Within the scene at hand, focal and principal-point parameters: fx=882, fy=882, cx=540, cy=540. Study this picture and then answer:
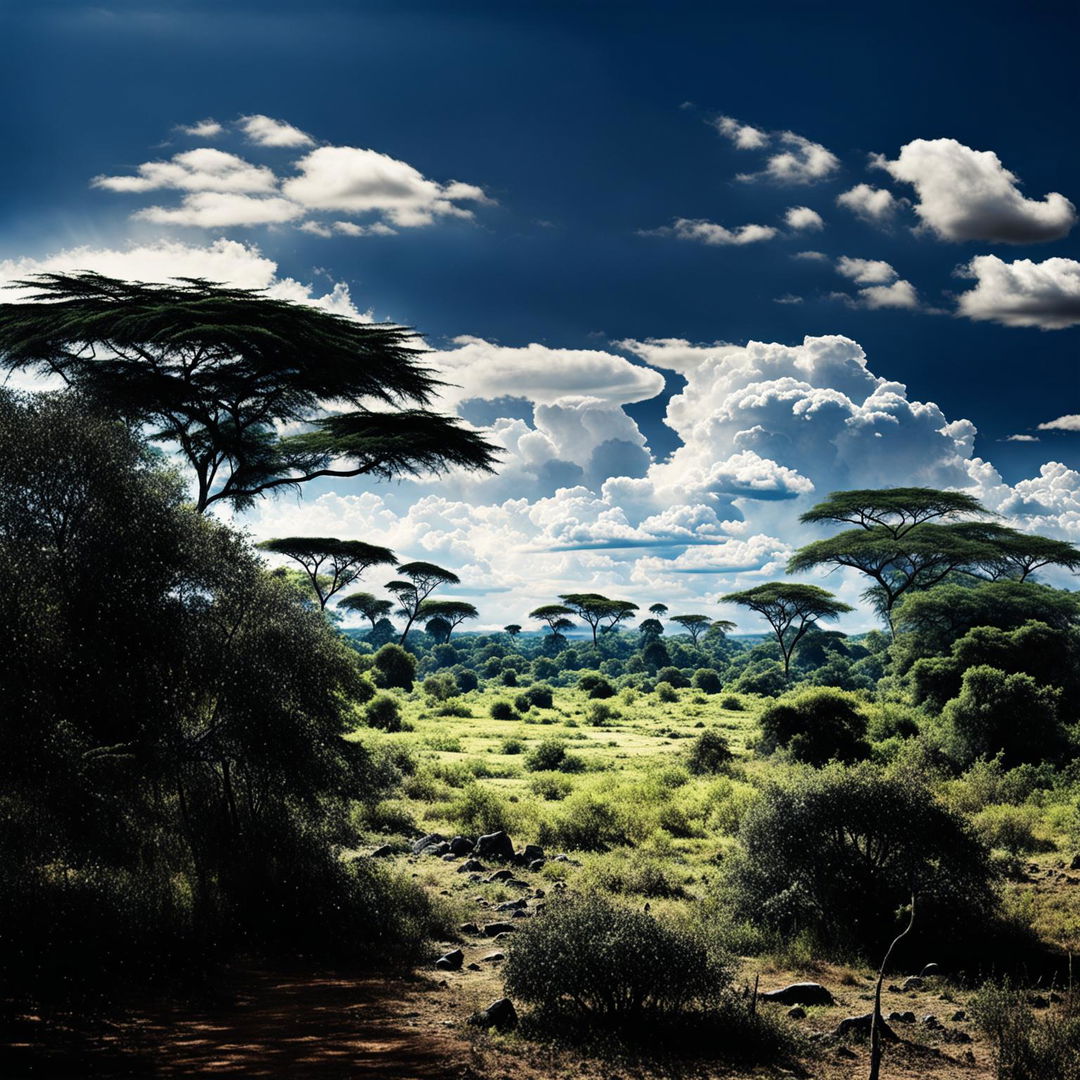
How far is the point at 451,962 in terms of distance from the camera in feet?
39.3

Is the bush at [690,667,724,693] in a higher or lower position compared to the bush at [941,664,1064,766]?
lower

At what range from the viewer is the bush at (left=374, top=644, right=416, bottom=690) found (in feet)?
196

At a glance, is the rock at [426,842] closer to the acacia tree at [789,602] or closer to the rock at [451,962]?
the rock at [451,962]

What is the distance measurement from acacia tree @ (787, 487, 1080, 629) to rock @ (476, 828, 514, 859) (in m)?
34.6

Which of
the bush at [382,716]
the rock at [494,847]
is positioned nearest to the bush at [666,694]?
the bush at [382,716]

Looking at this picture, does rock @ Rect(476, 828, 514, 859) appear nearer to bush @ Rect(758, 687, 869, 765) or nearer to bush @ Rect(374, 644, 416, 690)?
bush @ Rect(758, 687, 869, 765)

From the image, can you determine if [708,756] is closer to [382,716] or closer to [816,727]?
[816,727]

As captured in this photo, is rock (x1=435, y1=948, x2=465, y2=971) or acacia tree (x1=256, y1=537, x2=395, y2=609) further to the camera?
acacia tree (x1=256, y1=537, x2=395, y2=609)

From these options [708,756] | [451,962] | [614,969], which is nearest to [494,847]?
[451,962]

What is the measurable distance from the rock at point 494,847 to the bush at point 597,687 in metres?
45.5

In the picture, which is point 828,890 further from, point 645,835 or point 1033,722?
point 1033,722

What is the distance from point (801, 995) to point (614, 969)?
10.1 feet

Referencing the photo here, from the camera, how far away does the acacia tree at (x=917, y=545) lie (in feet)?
159

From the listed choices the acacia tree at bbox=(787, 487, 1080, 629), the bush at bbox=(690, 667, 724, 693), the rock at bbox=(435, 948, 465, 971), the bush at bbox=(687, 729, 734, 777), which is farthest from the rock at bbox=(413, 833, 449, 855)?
the bush at bbox=(690, 667, 724, 693)
